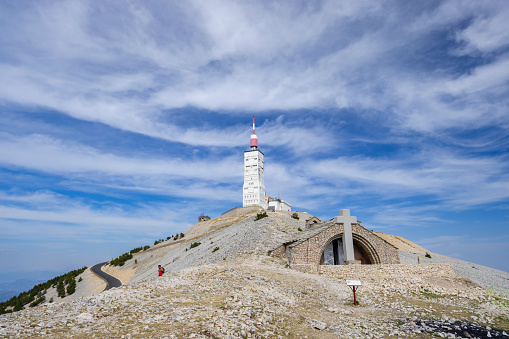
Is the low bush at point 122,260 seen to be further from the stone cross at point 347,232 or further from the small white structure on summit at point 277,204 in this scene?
the stone cross at point 347,232

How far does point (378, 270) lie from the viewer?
2556 cm

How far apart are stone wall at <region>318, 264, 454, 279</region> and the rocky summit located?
501 mm

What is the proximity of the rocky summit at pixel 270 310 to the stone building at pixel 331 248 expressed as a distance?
275cm

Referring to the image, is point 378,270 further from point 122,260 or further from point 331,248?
point 122,260

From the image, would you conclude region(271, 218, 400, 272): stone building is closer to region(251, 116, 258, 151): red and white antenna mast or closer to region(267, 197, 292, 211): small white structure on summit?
region(267, 197, 292, 211): small white structure on summit

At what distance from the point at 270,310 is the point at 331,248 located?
1882 cm

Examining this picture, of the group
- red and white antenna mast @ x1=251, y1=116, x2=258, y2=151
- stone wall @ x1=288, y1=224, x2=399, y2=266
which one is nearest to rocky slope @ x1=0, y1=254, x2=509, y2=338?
stone wall @ x1=288, y1=224, x2=399, y2=266

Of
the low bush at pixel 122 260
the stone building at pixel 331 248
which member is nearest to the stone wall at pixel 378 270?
the stone building at pixel 331 248

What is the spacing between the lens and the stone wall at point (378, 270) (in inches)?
1002

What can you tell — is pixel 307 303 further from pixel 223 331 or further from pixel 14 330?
pixel 14 330

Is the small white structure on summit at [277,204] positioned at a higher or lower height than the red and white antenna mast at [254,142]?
lower

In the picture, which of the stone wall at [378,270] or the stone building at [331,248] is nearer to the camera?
the stone wall at [378,270]

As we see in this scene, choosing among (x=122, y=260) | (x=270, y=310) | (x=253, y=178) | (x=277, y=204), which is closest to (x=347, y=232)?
(x=270, y=310)

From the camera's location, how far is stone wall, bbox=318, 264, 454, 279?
83.5ft
